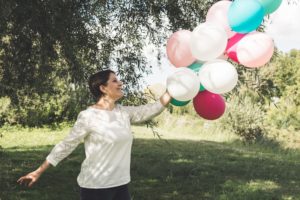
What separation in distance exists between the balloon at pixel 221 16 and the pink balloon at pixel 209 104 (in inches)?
22.2

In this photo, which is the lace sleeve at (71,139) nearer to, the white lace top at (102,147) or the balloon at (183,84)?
the white lace top at (102,147)

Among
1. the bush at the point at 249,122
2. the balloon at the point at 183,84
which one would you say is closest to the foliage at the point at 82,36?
the balloon at the point at 183,84

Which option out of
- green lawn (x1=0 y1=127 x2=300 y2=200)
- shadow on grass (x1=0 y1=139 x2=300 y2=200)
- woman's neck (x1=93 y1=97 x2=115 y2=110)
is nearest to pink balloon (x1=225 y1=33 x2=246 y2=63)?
woman's neck (x1=93 y1=97 x2=115 y2=110)

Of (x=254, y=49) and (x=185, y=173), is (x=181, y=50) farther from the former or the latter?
(x=185, y=173)

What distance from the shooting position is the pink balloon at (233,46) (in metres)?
4.24

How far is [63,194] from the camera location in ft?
24.2

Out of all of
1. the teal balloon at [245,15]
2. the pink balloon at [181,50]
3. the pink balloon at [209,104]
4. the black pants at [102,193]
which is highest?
the teal balloon at [245,15]

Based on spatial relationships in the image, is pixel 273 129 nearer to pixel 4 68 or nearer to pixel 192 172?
pixel 192 172

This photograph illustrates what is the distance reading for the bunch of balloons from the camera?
395cm

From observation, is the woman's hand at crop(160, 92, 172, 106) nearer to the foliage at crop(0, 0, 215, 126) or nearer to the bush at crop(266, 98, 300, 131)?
the foliage at crop(0, 0, 215, 126)

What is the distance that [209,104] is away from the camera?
4230 millimetres

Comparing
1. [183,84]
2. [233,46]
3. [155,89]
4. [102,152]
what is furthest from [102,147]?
[155,89]

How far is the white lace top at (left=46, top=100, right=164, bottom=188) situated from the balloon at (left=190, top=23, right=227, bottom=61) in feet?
2.71

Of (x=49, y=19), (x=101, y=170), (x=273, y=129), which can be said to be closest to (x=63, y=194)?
(x=49, y=19)
